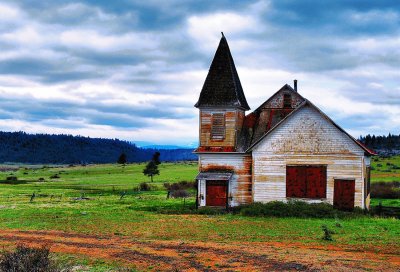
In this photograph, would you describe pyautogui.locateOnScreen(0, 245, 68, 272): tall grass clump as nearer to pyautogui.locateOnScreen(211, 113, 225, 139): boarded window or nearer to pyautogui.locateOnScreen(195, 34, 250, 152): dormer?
pyautogui.locateOnScreen(195, 34, 250, 152): dormer

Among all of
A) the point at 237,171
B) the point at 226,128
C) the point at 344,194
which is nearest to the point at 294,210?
the point at 344,194

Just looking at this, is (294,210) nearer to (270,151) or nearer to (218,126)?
(270,151)

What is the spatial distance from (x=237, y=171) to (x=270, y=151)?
2.75 m

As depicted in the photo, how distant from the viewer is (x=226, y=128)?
34.5 m

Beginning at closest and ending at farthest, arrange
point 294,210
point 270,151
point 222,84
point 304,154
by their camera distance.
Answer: point 294,210
point 304,154
point 270,151
point 222,84

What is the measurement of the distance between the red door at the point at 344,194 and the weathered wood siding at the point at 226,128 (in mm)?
7380

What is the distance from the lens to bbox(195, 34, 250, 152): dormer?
3425 centimetres

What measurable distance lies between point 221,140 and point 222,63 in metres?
5.67

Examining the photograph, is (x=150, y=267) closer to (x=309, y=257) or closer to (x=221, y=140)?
(x=309, y=257)

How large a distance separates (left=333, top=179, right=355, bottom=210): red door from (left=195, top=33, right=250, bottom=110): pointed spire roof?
28.3 feet

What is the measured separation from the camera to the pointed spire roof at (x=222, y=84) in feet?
113

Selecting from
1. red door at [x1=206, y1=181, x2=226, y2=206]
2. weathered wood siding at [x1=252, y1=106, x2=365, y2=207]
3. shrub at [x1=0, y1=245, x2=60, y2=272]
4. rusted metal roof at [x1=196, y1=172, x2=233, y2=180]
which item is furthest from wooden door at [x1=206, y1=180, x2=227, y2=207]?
shrub at [x1=0, y1=245, x2=60, y2=272]

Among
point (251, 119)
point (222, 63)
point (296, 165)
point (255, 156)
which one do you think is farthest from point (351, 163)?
point (222, 63)

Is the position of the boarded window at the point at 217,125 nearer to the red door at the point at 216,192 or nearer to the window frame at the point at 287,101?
the red door at the point at 216,192
